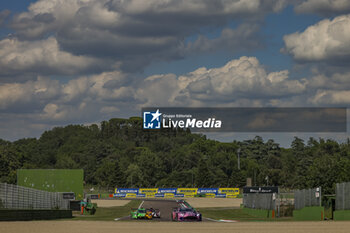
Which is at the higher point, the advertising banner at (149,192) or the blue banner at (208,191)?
the blue banner at (208,191)

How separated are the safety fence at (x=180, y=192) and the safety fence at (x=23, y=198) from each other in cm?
8205

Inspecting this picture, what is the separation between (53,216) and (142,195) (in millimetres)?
95321

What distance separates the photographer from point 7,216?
118 feet

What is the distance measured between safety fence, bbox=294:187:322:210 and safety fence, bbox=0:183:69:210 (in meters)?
21.7

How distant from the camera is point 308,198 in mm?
47469

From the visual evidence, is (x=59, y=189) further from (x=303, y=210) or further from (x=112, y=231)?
(x=112, y=231)

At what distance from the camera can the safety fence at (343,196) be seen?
38.8 metres

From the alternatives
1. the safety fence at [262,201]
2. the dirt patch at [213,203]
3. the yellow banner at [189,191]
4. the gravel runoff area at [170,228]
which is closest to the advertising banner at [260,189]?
the safety fence at [262,201]

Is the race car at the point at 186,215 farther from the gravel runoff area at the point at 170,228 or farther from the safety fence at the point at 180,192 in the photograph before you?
the safety fence at the point at 180,192

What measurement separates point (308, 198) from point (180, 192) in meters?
94.1

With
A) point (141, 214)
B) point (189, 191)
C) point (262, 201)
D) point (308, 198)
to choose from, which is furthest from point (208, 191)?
point (308, 198)

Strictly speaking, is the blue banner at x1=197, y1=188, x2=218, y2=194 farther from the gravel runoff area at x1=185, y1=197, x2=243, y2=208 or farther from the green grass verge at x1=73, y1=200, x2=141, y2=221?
the green grass verge at x1=73, y1=200, x2=141, y2=221

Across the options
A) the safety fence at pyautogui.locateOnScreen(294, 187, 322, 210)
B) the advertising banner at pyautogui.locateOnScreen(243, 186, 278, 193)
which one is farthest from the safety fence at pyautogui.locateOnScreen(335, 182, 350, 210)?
the advertising banner at pyautogui.locateOnScreen(243, 186, 278, 193)

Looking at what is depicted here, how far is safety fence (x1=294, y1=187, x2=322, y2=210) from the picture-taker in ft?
146
